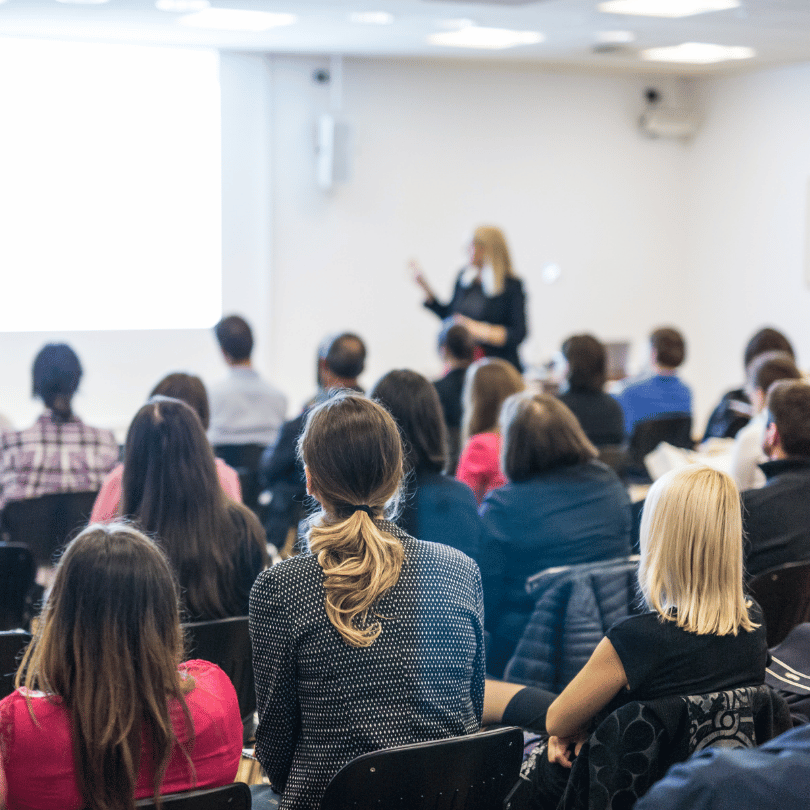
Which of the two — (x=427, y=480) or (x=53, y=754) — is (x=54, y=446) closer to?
(x=427, y=480)

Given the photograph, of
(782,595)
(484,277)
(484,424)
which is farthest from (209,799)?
(484,277)

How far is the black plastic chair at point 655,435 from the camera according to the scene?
467 centimetres

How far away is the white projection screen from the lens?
5887mm

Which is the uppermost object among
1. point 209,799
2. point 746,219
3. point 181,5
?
point 181,5

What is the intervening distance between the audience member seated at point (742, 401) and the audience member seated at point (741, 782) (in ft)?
11.5

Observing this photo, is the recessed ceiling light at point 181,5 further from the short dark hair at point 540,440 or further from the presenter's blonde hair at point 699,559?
the presenter's blonde hair at point 699,559

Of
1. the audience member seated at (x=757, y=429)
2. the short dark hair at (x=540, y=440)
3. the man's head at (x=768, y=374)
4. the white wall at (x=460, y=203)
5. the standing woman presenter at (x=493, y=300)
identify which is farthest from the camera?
the white wall at (x=460, y=203)

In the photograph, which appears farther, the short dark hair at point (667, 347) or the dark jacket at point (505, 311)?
the dark jacket at point (505, 311)

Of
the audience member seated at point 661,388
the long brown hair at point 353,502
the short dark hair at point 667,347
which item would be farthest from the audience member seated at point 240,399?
the long brown hair at point 353,502

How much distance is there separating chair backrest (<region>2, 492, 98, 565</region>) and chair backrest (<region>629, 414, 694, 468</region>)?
269 cm

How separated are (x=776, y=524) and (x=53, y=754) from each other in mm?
1916

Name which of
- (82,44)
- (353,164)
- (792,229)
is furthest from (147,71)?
(792,229)

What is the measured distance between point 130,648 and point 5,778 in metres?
0.26

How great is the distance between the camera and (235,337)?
14.5 ft
